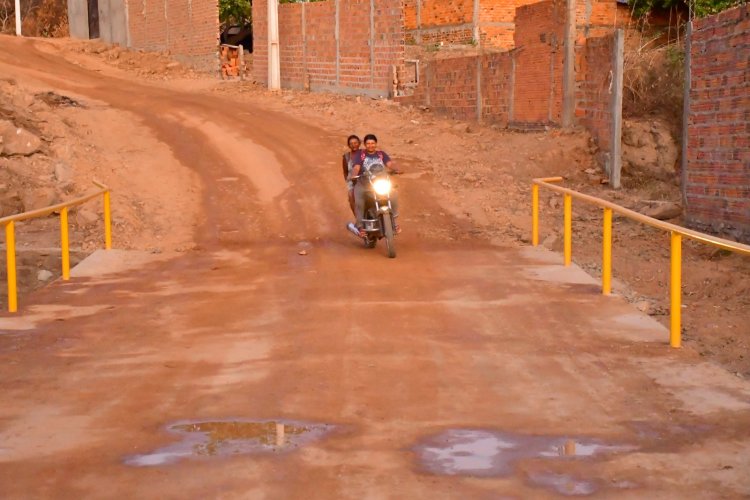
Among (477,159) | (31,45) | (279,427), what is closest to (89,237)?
(477,159)

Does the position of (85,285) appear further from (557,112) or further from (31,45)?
(31,45)

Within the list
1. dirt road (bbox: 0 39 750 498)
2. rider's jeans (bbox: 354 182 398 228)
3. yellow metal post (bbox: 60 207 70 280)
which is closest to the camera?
dirt road (bbox: 0 39 750 498)

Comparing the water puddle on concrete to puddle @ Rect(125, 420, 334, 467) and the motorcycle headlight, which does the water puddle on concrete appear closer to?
puddle @ Rect(125, 420, 334, 467)

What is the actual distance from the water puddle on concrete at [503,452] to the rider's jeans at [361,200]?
26.4 ft

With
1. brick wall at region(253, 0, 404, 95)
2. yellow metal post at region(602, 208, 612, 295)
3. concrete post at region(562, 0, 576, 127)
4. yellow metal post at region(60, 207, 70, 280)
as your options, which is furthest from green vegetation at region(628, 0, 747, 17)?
yellow metal post at region(60, 207, 70, 280)

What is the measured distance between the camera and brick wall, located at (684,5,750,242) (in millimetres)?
14039

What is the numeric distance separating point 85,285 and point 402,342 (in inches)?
195

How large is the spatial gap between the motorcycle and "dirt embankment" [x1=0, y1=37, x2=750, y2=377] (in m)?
2.25

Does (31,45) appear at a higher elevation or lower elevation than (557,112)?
higher

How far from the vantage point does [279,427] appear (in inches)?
260

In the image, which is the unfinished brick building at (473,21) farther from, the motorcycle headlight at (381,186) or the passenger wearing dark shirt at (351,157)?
the motorcycle headlight at (381,186)

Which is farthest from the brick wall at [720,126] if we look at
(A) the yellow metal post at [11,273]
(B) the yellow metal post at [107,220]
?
(A) the yellow metal post at [11,273]

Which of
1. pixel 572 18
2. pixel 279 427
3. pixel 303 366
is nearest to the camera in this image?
pixel 279 427

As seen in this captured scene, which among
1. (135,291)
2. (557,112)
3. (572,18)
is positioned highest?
(572,18)
